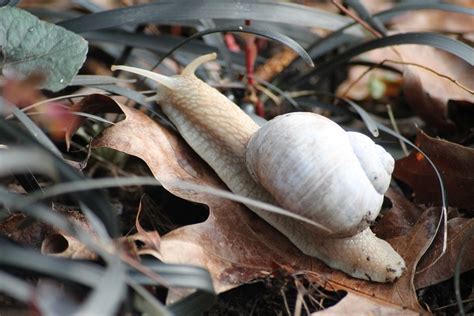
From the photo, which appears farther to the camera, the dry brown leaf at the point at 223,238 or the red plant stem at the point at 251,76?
the red plant stem at the point at 251,76

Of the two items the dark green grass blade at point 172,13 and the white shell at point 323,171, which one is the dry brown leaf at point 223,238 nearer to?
the white shell at point 323,171

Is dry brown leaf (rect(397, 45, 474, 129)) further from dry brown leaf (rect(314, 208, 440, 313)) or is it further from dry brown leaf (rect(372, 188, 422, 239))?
dry brown leaf (rect(314, 208, 440, 313))

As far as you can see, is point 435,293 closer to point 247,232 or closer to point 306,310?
point 306,310

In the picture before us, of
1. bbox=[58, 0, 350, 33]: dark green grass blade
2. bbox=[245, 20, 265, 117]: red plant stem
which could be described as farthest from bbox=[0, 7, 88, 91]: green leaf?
bbox=[245, 20, 265, 117]: red plant stem

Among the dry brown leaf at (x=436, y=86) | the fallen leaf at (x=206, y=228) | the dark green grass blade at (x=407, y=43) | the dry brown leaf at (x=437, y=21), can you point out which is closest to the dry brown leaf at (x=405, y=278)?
the fallen leaf at (x=206, y=228)

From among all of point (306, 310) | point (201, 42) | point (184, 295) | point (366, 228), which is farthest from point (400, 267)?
point (201, 42)

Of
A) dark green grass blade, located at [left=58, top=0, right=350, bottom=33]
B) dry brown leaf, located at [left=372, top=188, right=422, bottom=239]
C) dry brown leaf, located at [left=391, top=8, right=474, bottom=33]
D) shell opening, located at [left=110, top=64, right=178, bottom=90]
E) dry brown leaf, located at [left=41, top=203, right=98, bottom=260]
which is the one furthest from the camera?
dry brown leaf, located at [left=391, top=8, right=474, bottom=33]
